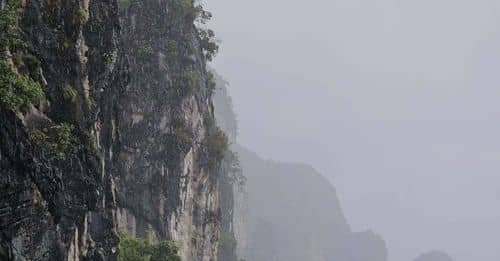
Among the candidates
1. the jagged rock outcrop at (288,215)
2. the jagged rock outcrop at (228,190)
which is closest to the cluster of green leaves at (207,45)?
the jagged rock outcrop at (228,190)

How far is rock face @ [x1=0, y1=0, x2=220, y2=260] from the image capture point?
1689 centimetres

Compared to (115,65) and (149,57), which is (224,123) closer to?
(149,57)

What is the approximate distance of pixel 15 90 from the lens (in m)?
16.6

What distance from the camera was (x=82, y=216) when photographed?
20.5 m

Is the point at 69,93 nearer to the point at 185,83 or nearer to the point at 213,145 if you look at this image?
the point at 185,83

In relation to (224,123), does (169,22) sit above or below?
below

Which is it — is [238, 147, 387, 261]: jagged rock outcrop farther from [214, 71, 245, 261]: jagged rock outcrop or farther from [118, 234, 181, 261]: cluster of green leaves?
[118, 234, 181, 261]: cluster of green leaves

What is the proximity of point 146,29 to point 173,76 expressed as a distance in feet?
13.1

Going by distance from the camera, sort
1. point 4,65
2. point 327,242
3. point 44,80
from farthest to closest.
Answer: point 327,242 < point 44,80 < point 4,65

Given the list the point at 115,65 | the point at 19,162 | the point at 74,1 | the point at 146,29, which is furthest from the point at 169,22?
the point at 19,162

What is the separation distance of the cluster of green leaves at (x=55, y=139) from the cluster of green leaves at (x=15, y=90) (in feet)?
3.58

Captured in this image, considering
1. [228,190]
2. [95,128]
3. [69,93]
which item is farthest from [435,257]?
[69,93]

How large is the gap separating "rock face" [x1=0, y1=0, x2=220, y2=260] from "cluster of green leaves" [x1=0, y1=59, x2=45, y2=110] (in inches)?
1.9

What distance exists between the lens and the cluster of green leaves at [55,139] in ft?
58.4
